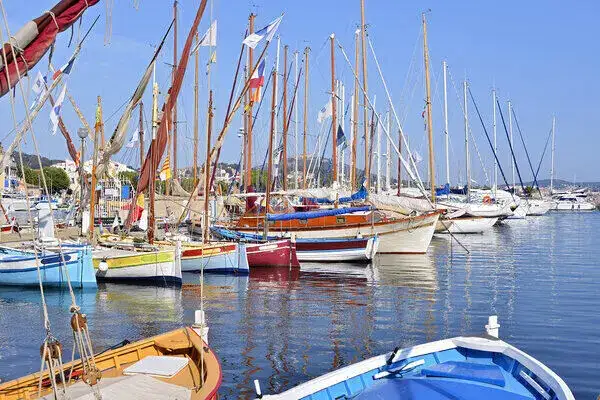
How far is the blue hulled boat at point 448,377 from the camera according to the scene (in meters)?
9.80

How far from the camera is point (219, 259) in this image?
32750 mm

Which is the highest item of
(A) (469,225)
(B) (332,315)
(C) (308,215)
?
(C) (308,215)

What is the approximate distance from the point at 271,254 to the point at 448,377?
2471cm

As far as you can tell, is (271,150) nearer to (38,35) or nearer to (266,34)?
(266,34)

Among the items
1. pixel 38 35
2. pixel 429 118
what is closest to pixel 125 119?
pixel 38 35

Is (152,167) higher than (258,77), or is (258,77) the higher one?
(258,77)

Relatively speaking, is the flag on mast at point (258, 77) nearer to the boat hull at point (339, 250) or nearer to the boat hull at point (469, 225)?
the boat hull at point (339, 250)

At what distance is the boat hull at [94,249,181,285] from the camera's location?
94.9 ft

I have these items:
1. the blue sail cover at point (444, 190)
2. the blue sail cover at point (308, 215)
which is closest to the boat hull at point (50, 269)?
the blue sail cover at point (308, 215)

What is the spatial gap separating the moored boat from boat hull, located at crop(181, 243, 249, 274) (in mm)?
20259

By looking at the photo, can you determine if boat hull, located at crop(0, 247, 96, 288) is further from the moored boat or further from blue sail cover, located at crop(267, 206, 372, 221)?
blue sail cover, located at crop(267, 206, 372, 221)

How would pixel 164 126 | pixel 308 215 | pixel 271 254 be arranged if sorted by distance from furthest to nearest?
pixel 308 215 → pixel 271 254 → pixel 164 126

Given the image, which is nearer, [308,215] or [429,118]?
[308,215]

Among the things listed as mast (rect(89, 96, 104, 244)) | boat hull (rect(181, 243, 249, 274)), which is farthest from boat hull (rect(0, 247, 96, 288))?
boat hull (rect(181, 243, 249, 274))
